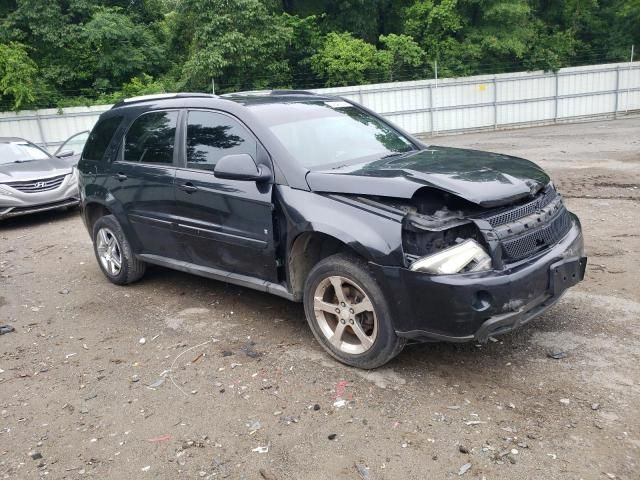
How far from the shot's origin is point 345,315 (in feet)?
12.7

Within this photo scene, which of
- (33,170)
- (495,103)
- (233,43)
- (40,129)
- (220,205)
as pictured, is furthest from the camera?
(495,103)

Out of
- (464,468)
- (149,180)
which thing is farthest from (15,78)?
(464,468)

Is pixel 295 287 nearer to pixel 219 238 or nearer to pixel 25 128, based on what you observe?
pixel 219 238

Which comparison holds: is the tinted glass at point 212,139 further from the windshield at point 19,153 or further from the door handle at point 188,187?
the windshield at point 19,153

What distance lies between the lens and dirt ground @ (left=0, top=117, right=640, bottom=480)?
301 centimetres

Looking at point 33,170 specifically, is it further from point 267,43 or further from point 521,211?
point 267,43

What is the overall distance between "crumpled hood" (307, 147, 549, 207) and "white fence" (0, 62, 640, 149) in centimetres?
1852

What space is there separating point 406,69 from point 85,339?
24.0 metres

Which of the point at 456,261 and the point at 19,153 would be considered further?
the point at 19,153

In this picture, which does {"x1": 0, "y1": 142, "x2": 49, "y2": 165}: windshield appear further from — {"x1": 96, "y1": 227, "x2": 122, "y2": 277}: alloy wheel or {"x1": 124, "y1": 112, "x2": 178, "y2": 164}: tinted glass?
{"x1": 124, "y1": 112, "x2": 178, "y2": 164}: tinted glass

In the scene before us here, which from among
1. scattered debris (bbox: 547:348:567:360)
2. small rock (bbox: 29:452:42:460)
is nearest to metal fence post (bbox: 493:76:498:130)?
scattered debris (bbox: 547:348:567:360)

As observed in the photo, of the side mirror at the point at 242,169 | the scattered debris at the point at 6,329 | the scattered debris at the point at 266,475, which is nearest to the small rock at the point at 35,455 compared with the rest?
the scattered debris at the point at 266,475

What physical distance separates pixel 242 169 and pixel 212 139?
0.81 m

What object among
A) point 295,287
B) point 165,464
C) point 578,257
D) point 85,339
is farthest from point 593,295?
point 85,339
